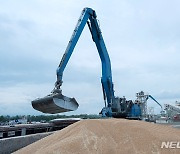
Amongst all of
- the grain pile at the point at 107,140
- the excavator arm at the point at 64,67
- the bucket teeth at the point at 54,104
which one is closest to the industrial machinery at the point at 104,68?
the excavator arm at the point at 64,67

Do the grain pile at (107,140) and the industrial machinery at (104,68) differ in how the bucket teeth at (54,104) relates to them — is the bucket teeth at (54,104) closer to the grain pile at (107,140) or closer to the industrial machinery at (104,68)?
the industrial machinery at (104,68)

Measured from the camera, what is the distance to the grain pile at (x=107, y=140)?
23.2 feet

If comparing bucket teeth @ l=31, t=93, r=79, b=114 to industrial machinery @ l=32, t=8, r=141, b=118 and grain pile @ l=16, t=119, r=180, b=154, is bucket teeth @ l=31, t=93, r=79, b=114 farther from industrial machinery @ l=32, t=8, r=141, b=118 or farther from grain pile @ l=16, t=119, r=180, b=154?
grain pile @ l=16, t=119, r=180, b=154

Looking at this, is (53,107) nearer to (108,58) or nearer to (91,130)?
(91,130)

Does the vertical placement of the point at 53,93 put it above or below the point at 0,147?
above

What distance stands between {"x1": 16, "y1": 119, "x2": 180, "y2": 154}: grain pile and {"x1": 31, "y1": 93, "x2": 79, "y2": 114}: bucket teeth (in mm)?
3789

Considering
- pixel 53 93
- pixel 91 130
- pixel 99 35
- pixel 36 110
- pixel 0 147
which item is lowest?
pixel 0 147

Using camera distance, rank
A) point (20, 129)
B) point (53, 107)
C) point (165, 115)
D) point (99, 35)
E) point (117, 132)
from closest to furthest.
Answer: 1. point (117, 132)
2. point (53, 107)
3. point (20, 129)
4. point (99, 35)
5. point (165, 115)

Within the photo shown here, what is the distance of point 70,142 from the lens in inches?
291

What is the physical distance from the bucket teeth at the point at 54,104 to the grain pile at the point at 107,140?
149 inches

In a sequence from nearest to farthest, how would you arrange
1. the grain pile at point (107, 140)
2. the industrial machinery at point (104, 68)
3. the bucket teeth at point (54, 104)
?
the grain pile at point (107, 140) → the bucket teeth at point (54, 104) → the industrial machinery at point (104, 68)

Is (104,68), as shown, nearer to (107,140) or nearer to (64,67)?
(64,67)

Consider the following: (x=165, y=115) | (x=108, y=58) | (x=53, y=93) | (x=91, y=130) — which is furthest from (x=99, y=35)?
(x=165, y=115)

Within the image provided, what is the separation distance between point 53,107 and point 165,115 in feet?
106
